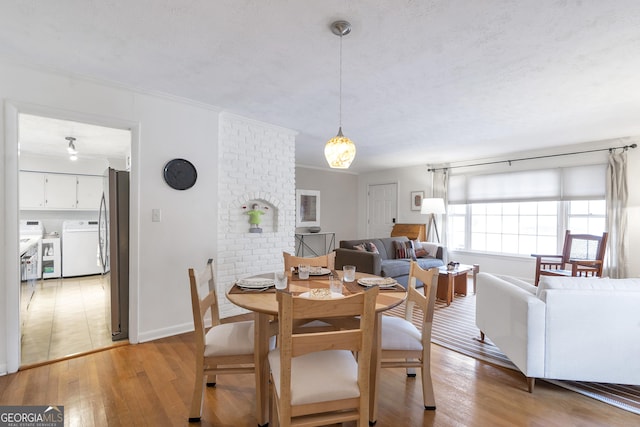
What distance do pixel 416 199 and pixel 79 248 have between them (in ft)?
22.1

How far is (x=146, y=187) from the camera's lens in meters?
2.81

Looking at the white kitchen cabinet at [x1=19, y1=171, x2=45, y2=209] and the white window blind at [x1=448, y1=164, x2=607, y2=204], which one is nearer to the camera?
the white window blind at [x1=448, y1=164, x2=607, y2=204]

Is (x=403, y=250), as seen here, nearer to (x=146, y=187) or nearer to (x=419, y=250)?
(x=419, y=250)

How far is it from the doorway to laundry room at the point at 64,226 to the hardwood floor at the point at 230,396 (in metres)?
0.71

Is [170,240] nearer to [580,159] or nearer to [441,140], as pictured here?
[441,140]

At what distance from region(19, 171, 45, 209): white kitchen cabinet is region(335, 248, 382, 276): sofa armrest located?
5.31 metres

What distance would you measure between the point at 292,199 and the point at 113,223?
6.51 feet

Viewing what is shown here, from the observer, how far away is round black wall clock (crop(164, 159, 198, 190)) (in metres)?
2.91

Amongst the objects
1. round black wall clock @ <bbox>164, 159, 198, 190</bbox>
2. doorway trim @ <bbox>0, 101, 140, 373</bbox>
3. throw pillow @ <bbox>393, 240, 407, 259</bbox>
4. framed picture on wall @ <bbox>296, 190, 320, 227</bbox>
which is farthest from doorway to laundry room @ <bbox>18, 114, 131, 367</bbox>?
throw pillow @ <bbox>393, 240, 407, 259</bbox>

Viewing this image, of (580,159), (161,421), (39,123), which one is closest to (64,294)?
(39,123)

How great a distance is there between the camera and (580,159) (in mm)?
4797

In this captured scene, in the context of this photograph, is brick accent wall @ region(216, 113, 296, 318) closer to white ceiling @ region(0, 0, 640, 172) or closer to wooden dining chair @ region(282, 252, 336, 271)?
white ceiling @ region(0, 0, 640, 172)

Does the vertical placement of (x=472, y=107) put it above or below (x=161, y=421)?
above

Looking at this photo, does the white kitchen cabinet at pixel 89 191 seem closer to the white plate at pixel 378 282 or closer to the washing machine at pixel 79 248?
the washing machine at pixel 79 248
